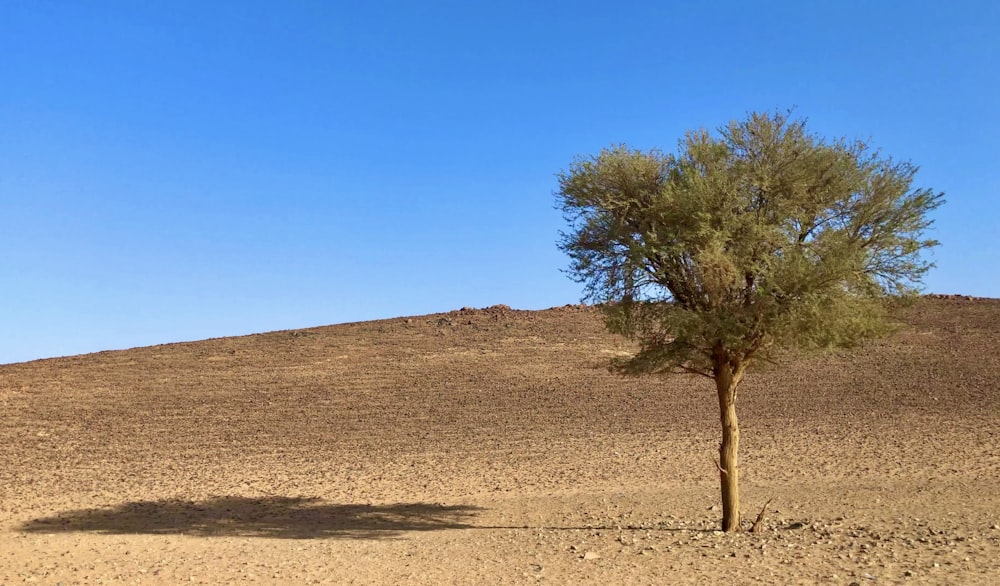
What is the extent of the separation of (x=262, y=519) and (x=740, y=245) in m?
12.6

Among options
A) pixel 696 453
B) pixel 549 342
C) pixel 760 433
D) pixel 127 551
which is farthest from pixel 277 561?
pixel 549 342

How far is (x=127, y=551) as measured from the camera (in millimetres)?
15203

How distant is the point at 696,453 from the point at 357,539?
13.1 m

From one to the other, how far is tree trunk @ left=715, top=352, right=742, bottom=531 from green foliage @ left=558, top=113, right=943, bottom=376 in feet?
0.96

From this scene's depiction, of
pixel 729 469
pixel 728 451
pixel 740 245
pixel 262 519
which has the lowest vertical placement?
pixel 262 519

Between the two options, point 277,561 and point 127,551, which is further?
point 127,551

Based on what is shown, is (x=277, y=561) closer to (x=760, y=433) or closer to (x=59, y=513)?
(x=59, y=513)

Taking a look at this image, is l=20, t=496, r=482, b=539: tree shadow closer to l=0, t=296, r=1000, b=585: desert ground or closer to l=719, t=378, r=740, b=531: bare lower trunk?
l=0, t=296, r=1000, b=585: desert ground

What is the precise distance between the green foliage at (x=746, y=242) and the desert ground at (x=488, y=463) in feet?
10.8

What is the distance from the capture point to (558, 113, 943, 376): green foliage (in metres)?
14.2

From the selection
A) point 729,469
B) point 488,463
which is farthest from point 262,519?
point 729,469

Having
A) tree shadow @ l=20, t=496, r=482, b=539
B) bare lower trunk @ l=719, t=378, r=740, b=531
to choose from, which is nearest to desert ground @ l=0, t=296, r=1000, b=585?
tree shadow @ l=20, t=496, r=482, b=539

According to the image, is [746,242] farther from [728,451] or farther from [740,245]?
[728,451]

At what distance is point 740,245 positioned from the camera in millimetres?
14336
